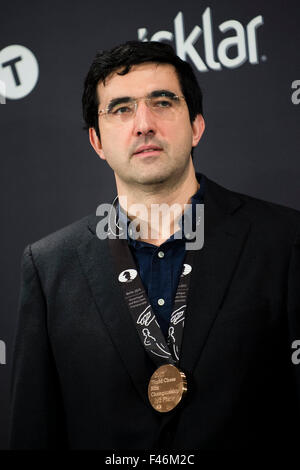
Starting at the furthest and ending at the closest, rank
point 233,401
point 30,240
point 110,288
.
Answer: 1. point 30,240
2. point 110,288
3. point 233,401

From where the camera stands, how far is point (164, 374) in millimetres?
2334

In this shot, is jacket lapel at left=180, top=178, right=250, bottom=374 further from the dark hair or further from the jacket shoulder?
the dark hair

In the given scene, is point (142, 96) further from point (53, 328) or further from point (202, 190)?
point (53, 328)

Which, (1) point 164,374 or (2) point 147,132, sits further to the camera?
(2) point 147,132

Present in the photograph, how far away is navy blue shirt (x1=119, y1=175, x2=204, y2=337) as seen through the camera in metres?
2.51

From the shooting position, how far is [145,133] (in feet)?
8.41

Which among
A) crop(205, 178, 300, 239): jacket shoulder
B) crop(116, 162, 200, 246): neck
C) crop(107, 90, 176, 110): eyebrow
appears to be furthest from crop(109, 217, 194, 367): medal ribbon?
crop(107, 90, 176, 110): eyebrow

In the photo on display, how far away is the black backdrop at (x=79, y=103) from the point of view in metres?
2.86

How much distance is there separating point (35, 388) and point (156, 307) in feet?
1.89

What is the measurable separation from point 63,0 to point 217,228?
143 centimetres

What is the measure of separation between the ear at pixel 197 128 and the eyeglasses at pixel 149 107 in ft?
0.51

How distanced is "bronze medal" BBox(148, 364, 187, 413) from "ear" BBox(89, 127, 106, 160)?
3.26ft

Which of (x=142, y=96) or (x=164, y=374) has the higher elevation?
(x=142, y=96)
